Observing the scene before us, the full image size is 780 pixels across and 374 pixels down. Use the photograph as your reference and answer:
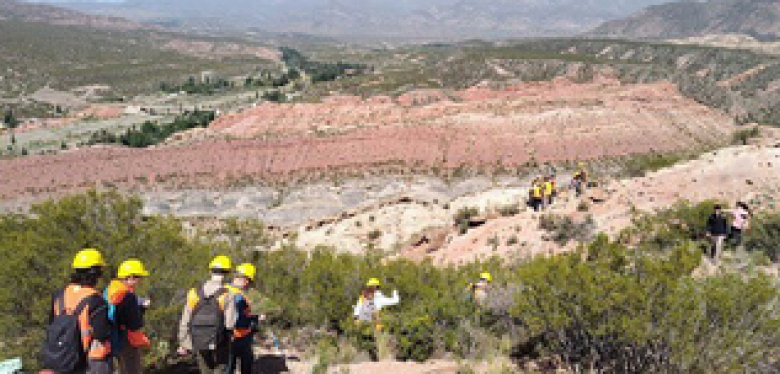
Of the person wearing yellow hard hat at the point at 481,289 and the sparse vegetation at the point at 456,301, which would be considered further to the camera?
the person wearing yellow hard hat at the point at 481,289

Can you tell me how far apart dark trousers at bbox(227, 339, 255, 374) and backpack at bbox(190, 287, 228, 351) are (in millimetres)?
479

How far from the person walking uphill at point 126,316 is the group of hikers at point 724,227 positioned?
916 centimetres

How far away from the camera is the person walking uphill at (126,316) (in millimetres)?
4412

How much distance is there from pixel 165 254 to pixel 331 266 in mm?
2614

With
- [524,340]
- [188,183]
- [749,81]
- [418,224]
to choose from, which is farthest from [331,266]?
[749,81]

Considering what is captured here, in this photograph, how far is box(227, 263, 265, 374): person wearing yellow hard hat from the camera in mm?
5051

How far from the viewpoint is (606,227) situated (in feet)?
40.9

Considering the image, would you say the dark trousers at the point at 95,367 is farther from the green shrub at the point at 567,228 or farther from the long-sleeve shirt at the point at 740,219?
the long-sleeve shirt at the point at 740,219

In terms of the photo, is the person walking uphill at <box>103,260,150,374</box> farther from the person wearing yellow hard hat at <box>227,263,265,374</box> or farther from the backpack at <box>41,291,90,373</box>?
the person wearing yellow hard hat at <box>227,263,265,374</box>

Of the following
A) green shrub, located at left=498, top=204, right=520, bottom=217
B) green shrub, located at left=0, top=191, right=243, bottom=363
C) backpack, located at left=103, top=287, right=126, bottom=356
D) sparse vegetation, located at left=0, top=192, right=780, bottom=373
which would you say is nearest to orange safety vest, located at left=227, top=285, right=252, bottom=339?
sparse vegetation, located at left=0, top=192, right=780, bottom=373

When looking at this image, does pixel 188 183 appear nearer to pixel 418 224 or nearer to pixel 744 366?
pixel 418 224

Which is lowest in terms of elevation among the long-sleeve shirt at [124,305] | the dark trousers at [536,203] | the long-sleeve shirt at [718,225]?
the dark trousers at [536,203]

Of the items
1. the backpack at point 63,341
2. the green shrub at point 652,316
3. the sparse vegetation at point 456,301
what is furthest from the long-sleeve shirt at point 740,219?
the backpack at point 63,341

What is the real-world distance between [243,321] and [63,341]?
1.54m
